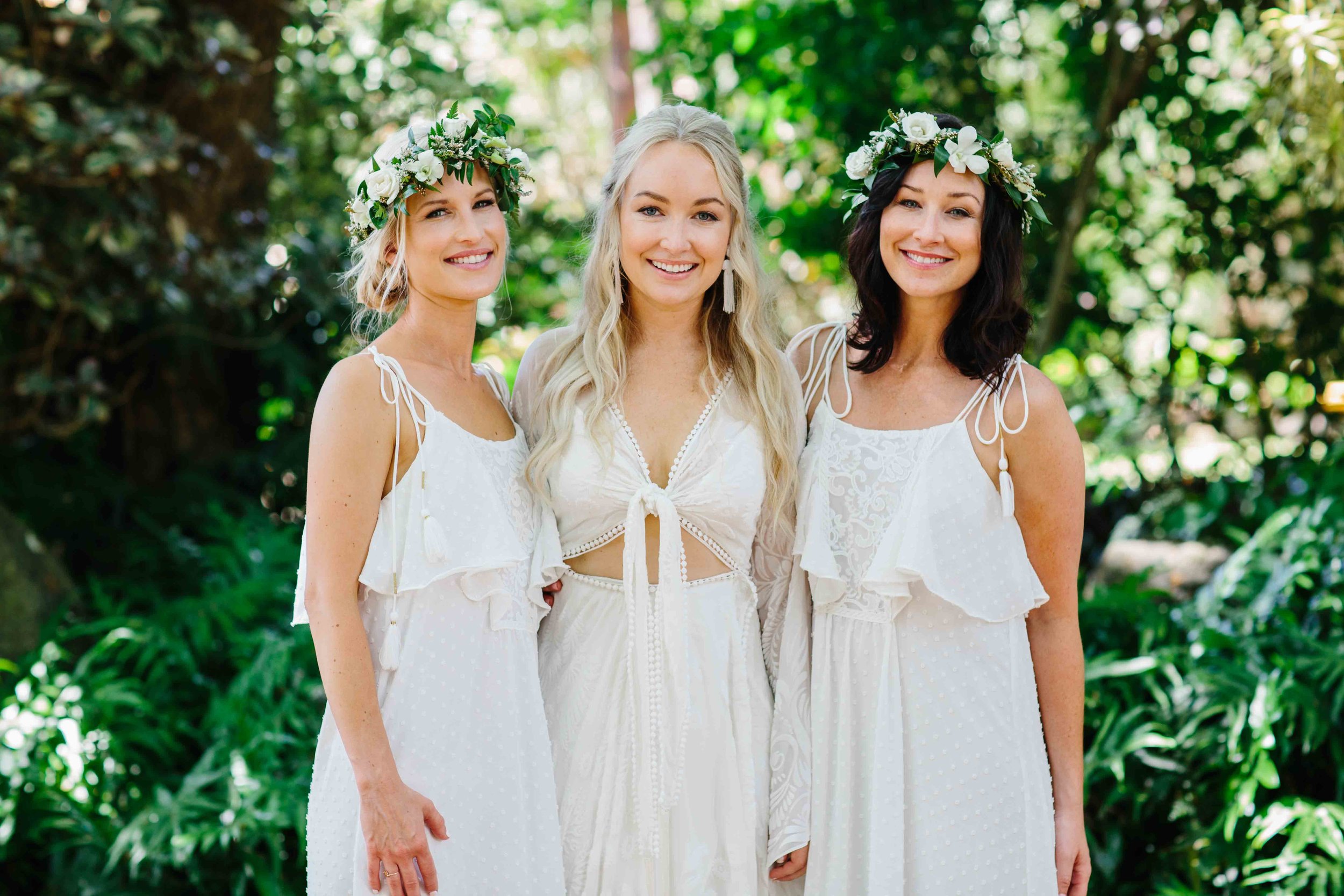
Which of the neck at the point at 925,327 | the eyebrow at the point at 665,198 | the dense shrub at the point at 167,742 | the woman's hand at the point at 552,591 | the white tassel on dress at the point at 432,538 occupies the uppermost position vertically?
the eyebrow at the point at 665,198

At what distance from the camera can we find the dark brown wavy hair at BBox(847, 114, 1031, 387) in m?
2.58

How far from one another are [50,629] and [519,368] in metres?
2.51

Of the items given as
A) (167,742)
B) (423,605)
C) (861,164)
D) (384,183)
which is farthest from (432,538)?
(167,742)

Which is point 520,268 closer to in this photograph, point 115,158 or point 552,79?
point 115,158

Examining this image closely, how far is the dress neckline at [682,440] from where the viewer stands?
2572 millimetres

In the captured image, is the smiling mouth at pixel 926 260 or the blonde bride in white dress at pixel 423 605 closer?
the blonde bride in white dress at pixel 423 605

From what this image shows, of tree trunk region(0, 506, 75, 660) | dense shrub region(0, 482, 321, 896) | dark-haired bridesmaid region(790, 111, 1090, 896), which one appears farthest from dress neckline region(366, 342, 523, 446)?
tree trunk region(0, 506, 75, 660)

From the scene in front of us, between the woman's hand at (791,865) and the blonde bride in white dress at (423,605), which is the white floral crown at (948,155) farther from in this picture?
the woman's hand at (791,865)

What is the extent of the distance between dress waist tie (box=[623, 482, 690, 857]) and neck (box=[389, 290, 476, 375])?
513 mm

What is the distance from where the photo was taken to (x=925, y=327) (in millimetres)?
2688

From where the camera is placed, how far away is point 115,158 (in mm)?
4332
